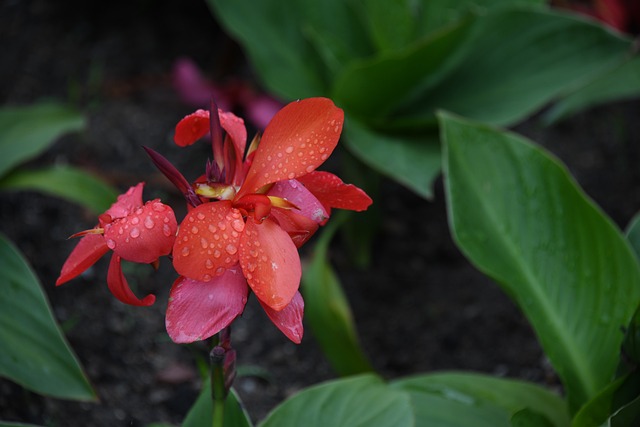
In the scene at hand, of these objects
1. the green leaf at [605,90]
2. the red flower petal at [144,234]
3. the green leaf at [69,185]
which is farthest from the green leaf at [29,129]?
the green leaf at [605,90]

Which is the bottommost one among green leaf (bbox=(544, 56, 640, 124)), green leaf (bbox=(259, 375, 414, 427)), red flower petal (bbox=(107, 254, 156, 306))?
green leaf (bbox=(259, 375, 414, 427))

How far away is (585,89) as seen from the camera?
172cm

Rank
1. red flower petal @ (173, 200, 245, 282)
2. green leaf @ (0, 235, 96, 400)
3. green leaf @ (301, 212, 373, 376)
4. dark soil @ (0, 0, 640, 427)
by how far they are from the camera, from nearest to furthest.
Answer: red flower petal @ (173, 200, 245, 282) < green leaf @ (0, 235, 96, 400) < green leaf @ (301, 212, 373, 376) < dark soil @ (0, 0, 640, 427)

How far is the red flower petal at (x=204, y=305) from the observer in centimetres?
69

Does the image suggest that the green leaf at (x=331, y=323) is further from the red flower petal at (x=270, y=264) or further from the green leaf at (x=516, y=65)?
the red flower petal at (x=270, y=264)

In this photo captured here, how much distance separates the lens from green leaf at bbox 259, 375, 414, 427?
953mm

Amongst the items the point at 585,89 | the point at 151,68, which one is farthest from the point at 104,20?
the point at 585,89

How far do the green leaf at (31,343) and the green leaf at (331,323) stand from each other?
46cm

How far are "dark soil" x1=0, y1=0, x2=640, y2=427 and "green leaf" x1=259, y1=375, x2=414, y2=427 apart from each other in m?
0.40

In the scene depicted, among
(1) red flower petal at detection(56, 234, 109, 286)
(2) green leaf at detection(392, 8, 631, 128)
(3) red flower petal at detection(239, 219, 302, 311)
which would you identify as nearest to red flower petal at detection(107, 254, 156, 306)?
(1) red flower petal at detection(56, 234, 109, 286)

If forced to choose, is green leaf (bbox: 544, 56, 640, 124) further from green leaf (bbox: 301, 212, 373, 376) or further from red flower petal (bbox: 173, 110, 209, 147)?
red flower petal (bbox: 173, 110, 209, 147)

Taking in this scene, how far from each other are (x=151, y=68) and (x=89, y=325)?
0.88 metres

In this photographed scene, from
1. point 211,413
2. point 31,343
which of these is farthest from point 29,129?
point 211,413

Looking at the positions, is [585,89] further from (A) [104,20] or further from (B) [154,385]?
(A) [104,20]
